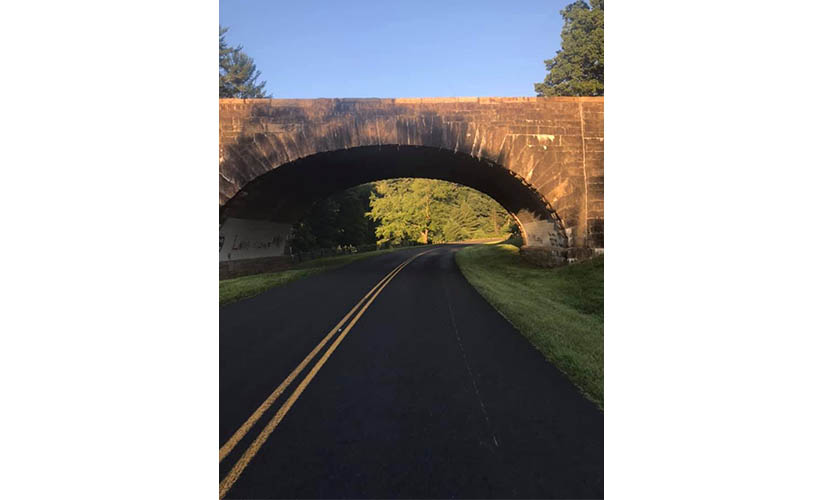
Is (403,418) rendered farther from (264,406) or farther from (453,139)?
(453,139)

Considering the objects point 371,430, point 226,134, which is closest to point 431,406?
point 371,430

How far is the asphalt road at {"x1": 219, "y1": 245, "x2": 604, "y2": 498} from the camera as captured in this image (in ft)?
9.41

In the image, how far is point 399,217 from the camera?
52125 millimetres

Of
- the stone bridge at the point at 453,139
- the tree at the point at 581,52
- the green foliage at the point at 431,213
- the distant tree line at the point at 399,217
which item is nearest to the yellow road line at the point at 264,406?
the stone bridge at the point at 453,139

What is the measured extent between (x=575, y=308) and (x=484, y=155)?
7.58 metres

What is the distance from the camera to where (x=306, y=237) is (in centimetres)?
2881

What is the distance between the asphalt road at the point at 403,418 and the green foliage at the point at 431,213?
1778 inches

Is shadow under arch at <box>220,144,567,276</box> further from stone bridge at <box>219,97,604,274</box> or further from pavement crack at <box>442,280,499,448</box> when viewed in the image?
pavement crack at <box>442,280,499,448</box>

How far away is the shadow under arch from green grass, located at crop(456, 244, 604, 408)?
7.87ft

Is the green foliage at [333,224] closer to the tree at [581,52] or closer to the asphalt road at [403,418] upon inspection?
the asphalt road at [403,418]

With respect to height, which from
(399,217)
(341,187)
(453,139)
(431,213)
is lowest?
A: (341,187)

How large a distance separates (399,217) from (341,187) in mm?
30115

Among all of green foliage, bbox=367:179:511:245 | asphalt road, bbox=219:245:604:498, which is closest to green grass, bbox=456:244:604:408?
asphalt road, bbox=219:245:604:498

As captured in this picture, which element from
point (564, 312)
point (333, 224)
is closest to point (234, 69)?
point (333, 224)
